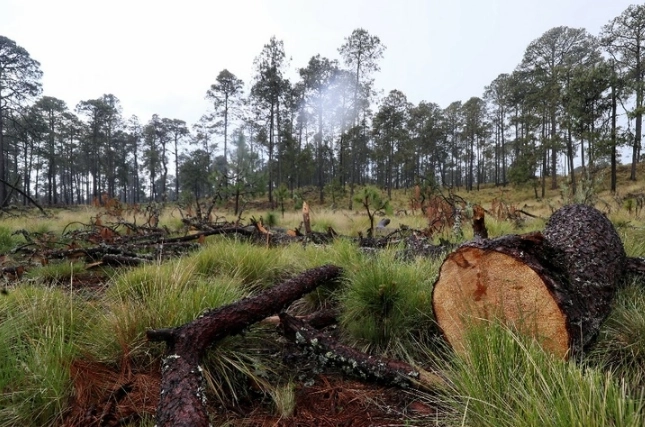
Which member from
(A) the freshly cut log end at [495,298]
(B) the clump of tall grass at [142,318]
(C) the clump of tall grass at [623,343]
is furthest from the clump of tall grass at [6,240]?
→ (C) the clump of tall grass at [623,343]

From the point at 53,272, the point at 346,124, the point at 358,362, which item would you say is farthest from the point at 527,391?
the point at 346,124

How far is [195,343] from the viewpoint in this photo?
56.6 inches

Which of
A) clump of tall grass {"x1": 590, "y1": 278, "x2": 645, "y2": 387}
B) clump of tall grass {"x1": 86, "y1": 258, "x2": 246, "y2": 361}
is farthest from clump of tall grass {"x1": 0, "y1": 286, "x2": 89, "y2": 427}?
clump of tall grass {"x1": 590, "y1": 278, "x2": 645, "y2": 387}

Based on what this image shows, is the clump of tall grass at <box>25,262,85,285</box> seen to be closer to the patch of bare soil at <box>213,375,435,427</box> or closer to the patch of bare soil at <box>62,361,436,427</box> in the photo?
the patch of bare soil at <box>62,361,436,427</box>

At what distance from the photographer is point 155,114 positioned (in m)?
43.9

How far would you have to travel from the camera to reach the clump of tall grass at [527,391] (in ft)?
2.81

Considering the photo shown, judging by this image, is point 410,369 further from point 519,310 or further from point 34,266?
point 34,266

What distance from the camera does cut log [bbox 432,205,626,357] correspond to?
1.47m

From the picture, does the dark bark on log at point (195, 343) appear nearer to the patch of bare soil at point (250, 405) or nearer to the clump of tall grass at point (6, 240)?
the patch of bare soil at point (250, 405)

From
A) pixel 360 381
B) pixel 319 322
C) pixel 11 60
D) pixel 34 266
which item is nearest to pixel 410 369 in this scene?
pixel 360 381

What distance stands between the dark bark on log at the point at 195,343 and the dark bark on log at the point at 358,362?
0.17 meters

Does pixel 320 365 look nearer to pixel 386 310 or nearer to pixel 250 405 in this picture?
pixel 250 405

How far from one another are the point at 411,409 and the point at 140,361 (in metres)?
1.37

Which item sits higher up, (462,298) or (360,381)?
(462,298)
